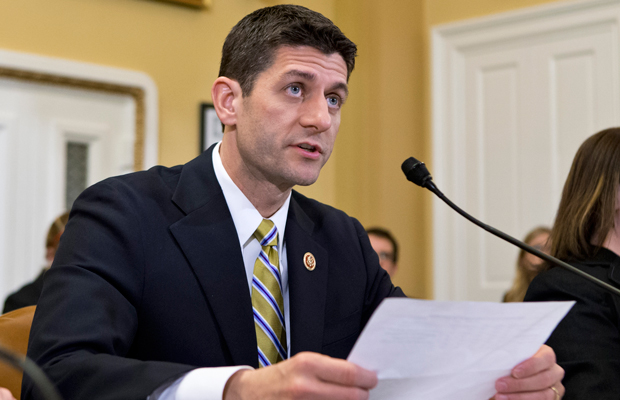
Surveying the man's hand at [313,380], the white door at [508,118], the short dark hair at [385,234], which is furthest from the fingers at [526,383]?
the white door at [508,118]

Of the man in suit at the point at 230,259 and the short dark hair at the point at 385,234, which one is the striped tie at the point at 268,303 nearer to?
the man in suit at the point at 230,259

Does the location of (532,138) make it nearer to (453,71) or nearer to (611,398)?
(453,71)

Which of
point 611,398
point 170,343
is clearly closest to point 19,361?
point 170,343

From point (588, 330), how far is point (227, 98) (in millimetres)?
952

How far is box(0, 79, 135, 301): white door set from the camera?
118 inches

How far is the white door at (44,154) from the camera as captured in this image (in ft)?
9.82

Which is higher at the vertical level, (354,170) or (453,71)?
(453,71)

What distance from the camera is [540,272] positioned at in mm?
1734

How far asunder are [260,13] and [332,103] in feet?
0.76

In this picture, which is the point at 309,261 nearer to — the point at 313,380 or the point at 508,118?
the point at 313,380

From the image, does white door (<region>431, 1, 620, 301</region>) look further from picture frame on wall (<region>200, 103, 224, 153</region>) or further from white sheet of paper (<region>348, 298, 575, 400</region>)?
white sheet of paper (<region>348, 298, 575, 400</region>)

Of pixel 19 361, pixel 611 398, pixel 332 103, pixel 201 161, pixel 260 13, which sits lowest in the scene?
pixel 611 398

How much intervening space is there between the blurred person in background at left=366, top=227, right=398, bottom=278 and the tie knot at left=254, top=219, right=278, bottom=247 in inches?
90.1

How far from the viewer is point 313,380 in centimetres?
82
